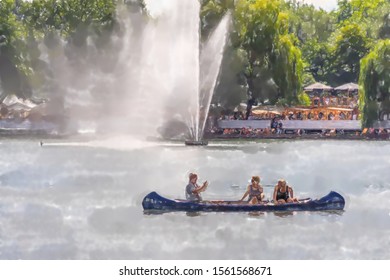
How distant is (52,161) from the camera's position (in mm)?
67250

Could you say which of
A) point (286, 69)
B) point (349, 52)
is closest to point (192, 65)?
point (286, 69)

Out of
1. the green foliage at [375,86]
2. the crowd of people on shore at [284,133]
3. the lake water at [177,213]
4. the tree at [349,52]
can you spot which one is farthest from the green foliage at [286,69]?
the tree at [349,52]

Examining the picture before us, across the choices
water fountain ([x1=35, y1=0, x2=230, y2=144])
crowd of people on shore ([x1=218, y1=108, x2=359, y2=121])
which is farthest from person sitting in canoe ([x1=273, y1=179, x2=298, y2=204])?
crowd of people on shore ([x1=218, y1=108, x2=359, y2=121])

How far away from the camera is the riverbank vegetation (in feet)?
294

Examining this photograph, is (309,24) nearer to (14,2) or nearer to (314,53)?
(314,53)

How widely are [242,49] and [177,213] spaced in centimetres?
5193

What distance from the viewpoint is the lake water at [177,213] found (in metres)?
34.1

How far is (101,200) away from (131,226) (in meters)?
7.29

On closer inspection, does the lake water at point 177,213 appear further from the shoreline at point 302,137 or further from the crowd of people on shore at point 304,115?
the crowd of people on shore at point 304,115

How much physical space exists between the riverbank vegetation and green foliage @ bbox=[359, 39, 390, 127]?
8cm

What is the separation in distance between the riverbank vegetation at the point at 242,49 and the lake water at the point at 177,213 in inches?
505

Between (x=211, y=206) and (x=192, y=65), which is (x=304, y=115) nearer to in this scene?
(x=192, y=65)
